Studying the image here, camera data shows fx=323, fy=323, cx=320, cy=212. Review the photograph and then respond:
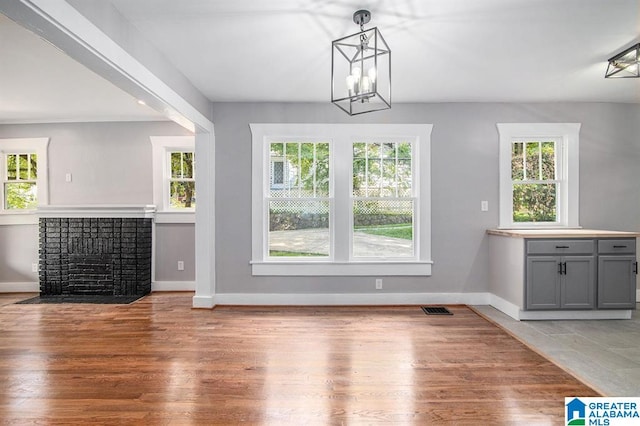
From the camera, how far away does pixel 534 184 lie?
4102mm

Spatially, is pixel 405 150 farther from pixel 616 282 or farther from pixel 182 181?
pixel 182 181

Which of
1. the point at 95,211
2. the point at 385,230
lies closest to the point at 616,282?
the point at 385,230

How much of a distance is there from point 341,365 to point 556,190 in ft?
11.8

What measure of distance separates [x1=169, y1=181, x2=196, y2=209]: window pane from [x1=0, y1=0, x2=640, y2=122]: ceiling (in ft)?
4.36

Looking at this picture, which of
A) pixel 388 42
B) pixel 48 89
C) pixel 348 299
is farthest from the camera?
pixel 348 299

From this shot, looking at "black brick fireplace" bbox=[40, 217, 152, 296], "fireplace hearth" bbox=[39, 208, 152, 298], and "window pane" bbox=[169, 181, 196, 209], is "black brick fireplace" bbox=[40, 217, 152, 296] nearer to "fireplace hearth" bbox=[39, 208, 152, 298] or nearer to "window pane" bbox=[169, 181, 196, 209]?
"fireplace hearth" bbox=[39, 208, 152, 298]

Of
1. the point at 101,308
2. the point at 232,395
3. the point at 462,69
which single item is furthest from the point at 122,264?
the point at 462,69

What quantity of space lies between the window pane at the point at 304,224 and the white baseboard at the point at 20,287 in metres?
3.78

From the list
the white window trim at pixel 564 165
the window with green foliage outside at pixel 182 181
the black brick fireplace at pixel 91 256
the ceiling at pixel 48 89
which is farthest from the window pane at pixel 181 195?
the white window trim at pixel 564 165

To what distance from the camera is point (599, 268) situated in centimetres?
340

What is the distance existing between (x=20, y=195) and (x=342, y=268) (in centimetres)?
501

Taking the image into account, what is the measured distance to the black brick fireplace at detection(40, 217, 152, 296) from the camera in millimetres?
4594

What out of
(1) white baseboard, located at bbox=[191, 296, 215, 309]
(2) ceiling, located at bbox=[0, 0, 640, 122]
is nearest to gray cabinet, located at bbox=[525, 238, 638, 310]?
(2) ceiling, located at bbox=[0, 0, 640, 122]

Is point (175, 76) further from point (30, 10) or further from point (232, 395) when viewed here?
point (232, 395)
